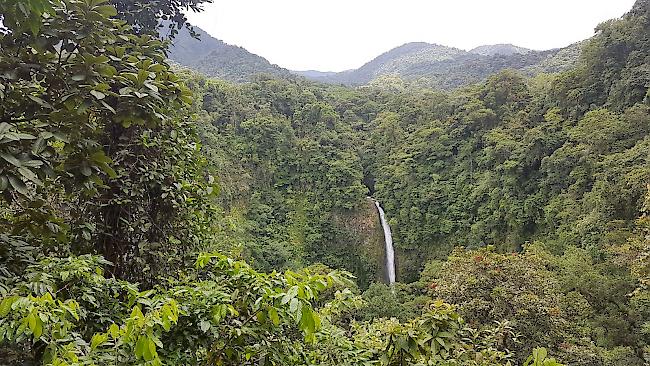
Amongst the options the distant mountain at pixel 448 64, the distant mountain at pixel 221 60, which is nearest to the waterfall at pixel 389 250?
the distant mountain at pixel 448 64

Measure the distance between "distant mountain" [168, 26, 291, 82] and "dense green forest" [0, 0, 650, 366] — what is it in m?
19.0

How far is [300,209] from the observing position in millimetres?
19641

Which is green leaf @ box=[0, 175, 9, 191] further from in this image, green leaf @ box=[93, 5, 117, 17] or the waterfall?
the waterfall

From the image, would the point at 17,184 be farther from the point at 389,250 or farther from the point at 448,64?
the point at 448,64

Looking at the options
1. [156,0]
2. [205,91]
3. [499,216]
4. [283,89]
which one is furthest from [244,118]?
[156,0]

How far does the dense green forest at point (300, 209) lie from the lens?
1.45 meters

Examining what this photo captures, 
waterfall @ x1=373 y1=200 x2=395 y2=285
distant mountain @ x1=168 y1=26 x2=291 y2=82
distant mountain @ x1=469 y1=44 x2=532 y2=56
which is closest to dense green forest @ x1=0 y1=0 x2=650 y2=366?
waterfall @ x1=373 y1=200 x2=395 y2=285

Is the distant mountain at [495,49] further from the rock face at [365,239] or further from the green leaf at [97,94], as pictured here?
the green leaf at [97,94]

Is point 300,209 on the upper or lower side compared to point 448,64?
lower

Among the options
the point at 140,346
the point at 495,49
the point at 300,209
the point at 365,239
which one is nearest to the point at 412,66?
the point at 495,49

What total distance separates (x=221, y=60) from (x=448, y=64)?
3050cm

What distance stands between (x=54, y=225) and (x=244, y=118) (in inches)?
753

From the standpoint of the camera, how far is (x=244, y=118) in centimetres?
2045

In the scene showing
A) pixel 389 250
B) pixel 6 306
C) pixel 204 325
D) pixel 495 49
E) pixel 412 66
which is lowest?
pixel 389 250
